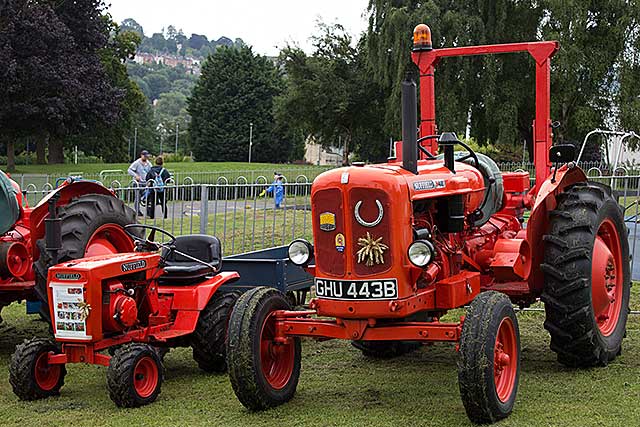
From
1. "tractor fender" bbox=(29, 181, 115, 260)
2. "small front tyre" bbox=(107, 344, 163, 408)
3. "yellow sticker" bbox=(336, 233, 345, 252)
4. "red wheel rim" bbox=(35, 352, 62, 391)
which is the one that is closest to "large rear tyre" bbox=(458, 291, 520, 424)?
"yellow sticker" bbox=(336, 233, 345, 252)

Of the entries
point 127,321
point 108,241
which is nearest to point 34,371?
point 127,321

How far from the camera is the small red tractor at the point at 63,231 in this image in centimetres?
645

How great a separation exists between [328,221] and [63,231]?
242cm

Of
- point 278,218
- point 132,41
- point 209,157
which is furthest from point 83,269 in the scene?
point 209,157

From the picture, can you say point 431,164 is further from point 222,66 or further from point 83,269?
point 222,66

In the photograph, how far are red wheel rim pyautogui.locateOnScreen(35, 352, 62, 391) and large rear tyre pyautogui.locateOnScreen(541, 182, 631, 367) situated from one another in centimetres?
343

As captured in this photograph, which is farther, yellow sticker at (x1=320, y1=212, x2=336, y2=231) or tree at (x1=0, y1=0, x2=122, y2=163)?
tree at (x1=0, y1=0, x2=122, y2=163)

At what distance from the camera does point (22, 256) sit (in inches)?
279

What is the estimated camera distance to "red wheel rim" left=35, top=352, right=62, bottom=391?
221 inches

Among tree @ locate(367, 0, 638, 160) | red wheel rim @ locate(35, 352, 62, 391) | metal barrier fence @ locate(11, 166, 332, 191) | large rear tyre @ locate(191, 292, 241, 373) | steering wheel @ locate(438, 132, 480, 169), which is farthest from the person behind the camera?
tree @ locate(367, 0, 638, 160)

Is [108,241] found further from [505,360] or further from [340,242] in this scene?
[505,360]

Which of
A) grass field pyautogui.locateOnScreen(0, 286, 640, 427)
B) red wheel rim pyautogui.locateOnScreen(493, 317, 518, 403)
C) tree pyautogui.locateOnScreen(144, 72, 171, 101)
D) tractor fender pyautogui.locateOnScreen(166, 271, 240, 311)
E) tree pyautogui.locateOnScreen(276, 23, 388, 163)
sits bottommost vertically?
grass field pyautogui.locateOnScreen(0, 286, 640, 427)

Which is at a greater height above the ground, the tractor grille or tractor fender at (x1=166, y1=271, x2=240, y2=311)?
the tractor grille

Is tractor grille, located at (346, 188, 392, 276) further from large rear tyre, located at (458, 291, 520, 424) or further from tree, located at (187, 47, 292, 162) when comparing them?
tree, located at (187, 47, 292, 162)
